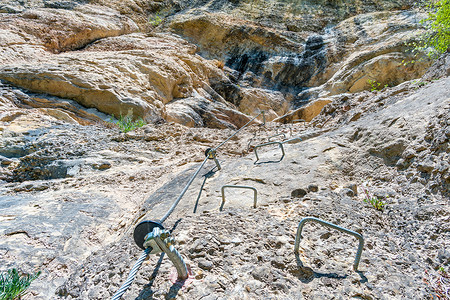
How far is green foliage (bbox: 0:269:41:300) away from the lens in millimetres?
1785

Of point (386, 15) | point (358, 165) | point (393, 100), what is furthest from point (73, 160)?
point (386, 15)

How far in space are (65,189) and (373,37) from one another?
17.8 meters

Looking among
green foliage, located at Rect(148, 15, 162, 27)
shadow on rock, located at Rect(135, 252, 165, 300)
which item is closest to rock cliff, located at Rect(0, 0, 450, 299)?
shadow on rock, located at Rect(135, 252, 165, 300)

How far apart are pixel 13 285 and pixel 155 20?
2194cm

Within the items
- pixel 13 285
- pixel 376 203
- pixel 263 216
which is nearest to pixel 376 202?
pixel 376 203

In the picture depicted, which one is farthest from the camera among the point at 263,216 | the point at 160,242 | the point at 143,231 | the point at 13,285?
the point at 263,216

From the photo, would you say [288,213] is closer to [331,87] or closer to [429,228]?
[429,228]

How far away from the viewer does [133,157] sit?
536 cm

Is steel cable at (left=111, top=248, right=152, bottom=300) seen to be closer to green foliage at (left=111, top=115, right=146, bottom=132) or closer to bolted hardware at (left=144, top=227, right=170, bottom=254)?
bolted hardware at (left=144, top=227, right=170, bottom=254)

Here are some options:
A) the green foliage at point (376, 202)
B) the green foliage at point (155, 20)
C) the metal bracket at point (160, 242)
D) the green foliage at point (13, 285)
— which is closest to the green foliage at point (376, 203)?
the green foliage at point (376, 202)

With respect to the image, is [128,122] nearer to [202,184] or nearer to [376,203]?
[202,184]

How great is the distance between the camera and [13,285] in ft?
6.02

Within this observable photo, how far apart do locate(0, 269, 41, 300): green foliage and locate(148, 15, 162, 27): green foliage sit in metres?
20.8

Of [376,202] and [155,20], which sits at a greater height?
[155,20]
